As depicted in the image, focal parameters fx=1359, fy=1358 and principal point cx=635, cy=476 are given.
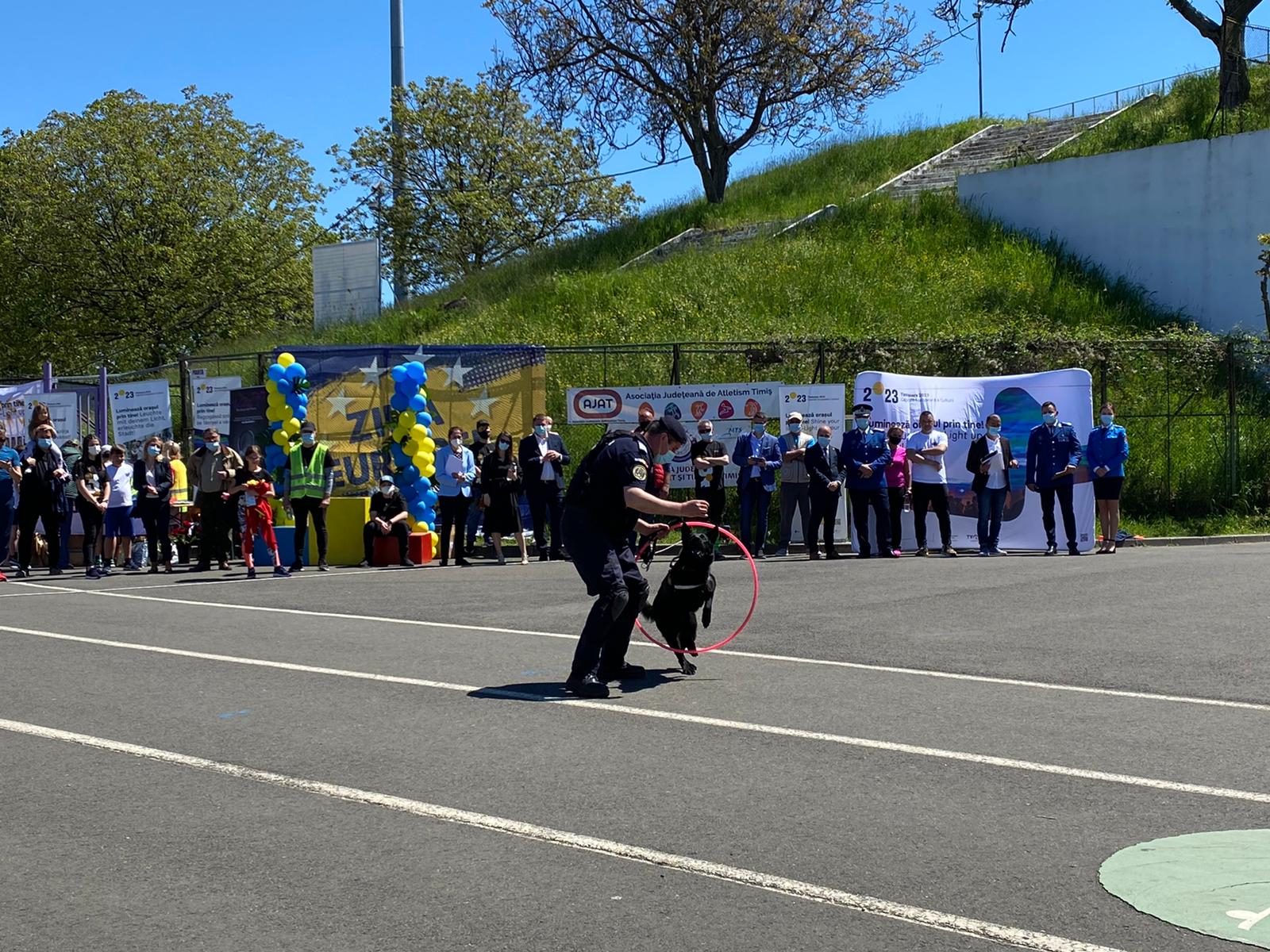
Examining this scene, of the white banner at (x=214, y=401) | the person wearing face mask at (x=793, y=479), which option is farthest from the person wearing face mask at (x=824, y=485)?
the white banner at (x=214, y=401)

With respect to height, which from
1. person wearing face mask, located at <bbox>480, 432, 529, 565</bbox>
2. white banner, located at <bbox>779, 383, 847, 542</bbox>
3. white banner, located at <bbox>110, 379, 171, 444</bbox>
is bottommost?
person wearing face mask, located at <bbox>480, 432, 529, 565</bbox>

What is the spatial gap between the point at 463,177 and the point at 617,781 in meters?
42.3

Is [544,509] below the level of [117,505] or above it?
below

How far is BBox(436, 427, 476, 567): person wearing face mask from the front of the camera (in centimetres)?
1905

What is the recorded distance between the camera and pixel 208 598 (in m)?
14.7

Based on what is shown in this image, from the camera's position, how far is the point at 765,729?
24.9ft

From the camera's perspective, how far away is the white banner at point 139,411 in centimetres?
2262

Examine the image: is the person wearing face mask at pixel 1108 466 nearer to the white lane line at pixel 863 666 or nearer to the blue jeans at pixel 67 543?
the white lane line at pixel 863 666

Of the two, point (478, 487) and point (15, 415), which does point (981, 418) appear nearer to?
point (478, 487)

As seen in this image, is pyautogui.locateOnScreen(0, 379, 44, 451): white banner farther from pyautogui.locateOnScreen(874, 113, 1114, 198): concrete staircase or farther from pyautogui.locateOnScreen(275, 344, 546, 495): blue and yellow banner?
pyautogui.locateOnScreen(874, 113, 1114, 198): concrete staircase

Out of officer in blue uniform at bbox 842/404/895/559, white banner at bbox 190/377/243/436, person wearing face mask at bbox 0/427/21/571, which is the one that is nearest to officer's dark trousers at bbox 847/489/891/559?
officer in blue uniform at bbox 842/404/895/559

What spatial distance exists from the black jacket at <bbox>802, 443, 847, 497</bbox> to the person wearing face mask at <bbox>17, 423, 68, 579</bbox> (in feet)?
34.9

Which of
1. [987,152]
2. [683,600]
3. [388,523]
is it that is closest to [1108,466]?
[388,523]

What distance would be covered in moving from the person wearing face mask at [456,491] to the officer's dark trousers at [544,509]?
A: 91cm
